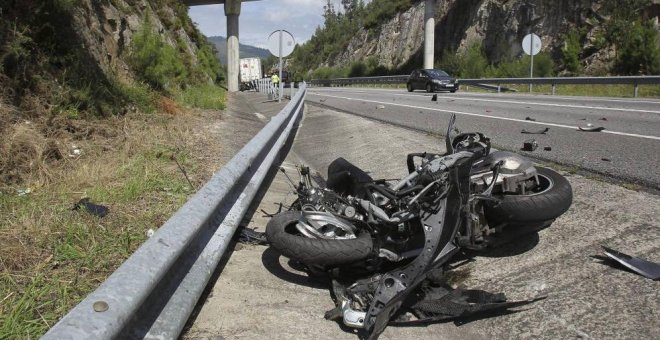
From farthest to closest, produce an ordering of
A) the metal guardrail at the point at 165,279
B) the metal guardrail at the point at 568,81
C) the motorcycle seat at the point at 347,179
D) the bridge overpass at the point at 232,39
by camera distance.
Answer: the bridge overpass at the point at 232,39, the metal guardrail at the point at 568,81, the motorcycle seat at the point at 347,179, the metal guardrail at the point at 165,279

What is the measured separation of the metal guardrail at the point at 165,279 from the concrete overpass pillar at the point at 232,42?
41535 millimetres

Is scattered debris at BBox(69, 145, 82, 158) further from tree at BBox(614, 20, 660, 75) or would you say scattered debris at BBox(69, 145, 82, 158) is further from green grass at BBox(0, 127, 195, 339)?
tree at BBox(614, 20, 660, 75)

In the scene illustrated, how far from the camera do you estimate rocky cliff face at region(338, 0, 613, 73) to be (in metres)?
36.9

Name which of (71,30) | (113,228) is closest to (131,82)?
(71,30)

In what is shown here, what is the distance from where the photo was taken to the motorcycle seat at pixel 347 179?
3859mm

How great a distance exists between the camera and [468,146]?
398 cm

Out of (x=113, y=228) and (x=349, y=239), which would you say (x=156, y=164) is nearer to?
(x=113, y=228)

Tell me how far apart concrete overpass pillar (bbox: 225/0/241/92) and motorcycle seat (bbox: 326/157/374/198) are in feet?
134

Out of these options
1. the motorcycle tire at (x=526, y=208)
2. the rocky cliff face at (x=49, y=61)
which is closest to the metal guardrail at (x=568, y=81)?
the rocky cliff face at (x=49, y=61)

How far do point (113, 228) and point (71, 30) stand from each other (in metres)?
5.84

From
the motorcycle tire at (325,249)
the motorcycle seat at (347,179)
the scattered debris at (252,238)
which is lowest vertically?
the scattered debris at (252,238)

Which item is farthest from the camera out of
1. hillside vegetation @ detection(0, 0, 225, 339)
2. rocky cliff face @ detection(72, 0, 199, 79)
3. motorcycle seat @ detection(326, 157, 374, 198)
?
rocky cliff face @ detection(72, 0, 199, 79)

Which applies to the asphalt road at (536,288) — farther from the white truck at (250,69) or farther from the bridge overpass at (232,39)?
the white truck at (250,69)

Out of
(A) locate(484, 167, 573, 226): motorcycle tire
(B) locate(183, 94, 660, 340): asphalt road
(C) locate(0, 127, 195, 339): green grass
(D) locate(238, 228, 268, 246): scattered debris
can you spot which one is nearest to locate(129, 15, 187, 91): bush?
(C) locate(0, 127, 195, 339): green grass
